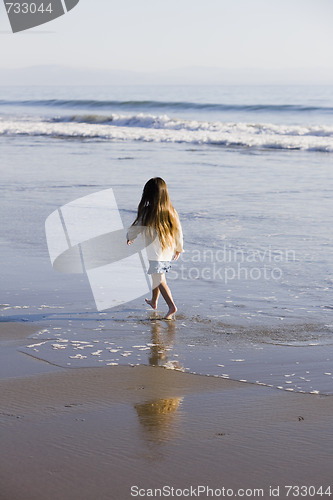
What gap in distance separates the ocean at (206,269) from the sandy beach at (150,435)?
30 cm

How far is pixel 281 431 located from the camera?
3713 millimetres

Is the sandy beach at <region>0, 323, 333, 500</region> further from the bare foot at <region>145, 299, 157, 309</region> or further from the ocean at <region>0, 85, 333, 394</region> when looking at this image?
the bare foot at <region>145, 299, 157, 309</region>

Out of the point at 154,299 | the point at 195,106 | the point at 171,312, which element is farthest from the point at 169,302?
the point at 195,106

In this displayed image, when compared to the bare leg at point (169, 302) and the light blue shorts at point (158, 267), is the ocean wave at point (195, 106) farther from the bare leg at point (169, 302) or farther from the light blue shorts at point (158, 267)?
the bare leg at point (169, 302)

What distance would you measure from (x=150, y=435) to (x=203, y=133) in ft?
75.1

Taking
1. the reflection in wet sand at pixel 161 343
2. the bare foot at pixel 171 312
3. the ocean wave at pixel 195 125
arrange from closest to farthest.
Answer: the reflection in wet sand at pixel 161 343 < the bare foot at pixel 171 312 < the ocean wave at pixel 195 125

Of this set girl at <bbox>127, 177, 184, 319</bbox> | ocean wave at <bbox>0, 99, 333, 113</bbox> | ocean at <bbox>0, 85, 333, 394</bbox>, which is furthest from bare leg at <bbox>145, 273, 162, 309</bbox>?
ocean wave at <bbox>0, 99, 333, 113</bbox>

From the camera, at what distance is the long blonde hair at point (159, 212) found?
6.27m

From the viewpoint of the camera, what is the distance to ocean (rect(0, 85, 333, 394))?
5047 mm

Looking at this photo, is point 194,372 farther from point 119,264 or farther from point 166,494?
point 119,264

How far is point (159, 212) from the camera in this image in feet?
20.7

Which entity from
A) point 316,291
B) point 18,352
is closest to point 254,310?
point 316,291

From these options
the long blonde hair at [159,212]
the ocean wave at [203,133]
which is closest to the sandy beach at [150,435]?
the long blonde hair at [159,212]

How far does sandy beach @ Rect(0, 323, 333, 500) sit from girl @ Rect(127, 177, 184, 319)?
1711 millimetres
